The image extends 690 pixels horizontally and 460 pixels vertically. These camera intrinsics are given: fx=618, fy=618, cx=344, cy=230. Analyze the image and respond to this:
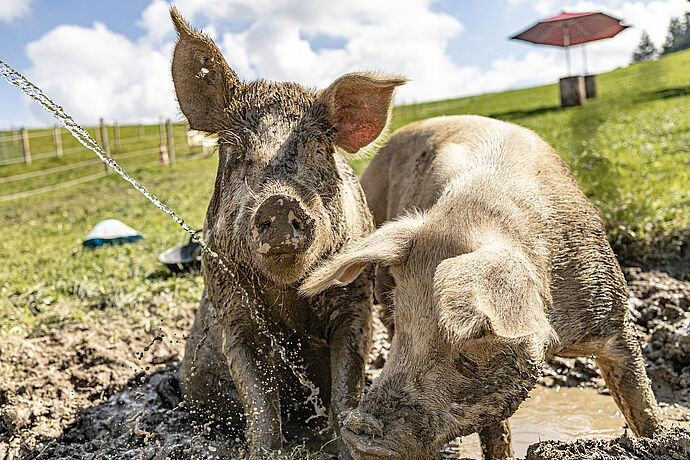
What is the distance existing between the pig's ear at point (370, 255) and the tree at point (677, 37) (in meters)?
68.8

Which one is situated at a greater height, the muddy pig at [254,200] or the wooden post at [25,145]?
the wooden post at [25,145]

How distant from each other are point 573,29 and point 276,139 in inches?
727

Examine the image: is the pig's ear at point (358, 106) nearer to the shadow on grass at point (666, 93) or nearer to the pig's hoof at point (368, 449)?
the pig's hoof at point (368, 449)

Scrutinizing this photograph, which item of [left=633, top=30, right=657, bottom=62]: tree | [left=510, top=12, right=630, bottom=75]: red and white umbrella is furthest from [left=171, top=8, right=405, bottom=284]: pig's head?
[left=633, top=30, right=657, bottom=62]: tree

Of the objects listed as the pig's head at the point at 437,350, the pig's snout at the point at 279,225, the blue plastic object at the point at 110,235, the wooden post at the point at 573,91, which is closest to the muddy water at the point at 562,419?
the pig's head at the point at 437,350

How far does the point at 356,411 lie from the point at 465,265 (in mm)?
725

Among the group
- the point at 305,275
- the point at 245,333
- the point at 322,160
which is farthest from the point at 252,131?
the point at 245,333

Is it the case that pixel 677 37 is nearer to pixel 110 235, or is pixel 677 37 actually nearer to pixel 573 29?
pixel 573 29

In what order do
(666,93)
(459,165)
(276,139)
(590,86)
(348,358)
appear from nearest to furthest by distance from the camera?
(276,139), (348,358), (459,165), (666,93), (590,86)

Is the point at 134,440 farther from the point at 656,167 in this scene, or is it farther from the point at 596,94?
the point at 596,94

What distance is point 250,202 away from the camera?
293 centimetres

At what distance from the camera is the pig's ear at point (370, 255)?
102 inches

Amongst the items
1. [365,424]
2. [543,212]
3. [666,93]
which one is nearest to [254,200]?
[365,424]

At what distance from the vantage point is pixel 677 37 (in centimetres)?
6762
